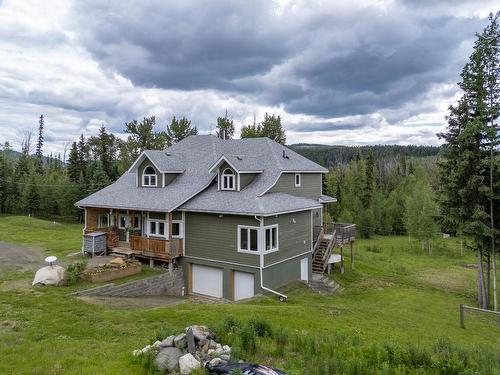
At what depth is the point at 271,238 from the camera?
707 inches

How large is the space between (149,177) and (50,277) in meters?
8.68

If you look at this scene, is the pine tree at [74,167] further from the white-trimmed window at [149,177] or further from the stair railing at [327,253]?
the stair railing at [327,253]

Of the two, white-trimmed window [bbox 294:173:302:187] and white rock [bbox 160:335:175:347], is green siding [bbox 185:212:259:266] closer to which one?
white-trimmed window [bbox 294:173:302:187]

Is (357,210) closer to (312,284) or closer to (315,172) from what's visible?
(315,172)

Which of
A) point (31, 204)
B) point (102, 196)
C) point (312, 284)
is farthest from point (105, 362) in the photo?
point (31, 204)

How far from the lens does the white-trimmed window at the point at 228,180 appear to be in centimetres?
1992

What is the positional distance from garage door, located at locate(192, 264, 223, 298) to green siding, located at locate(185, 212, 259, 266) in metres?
0.77

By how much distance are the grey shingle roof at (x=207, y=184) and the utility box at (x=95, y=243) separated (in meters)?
1.79

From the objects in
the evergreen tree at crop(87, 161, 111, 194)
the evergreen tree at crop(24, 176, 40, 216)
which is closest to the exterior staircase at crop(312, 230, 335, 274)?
the evergreen tree at crop(87, 161, 111, 194)

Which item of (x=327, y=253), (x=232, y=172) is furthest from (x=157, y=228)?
(x=327, y=253)

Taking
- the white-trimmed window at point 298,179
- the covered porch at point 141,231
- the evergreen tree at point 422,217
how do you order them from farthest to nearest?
the evergreen tree at point 422,217, the white-trimmed window at point 298,179, the covered porch at point 141,231

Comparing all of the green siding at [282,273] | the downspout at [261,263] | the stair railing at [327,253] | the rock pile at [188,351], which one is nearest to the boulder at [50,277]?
the downspout at [261,263]

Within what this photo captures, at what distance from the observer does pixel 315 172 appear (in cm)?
2494

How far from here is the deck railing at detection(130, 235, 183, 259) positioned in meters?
19.0
